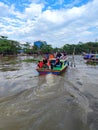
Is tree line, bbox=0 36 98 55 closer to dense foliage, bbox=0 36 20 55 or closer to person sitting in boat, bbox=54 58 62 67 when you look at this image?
dense foliage, bbox=0 36 20 55

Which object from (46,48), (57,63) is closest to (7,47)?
(46,48)

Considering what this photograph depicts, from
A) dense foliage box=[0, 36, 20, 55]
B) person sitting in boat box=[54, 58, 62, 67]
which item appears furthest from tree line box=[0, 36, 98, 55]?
person sitting in boat box=[54, 58, 62, 67]

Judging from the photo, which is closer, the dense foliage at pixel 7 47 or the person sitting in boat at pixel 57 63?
the person sitting in boat at pixel 57 63

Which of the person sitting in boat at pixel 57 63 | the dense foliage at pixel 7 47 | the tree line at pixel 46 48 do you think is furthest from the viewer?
the tree line at pixel 46 48

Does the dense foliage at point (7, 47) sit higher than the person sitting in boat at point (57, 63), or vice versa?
the dense foliage at point (7, 47)

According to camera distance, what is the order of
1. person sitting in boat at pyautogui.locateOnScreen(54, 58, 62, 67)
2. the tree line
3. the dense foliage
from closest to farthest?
Answer: person sitting in boat at pyautogui.locateOnScreen(54, 58, 62, 67), the dense foliage, the tree line

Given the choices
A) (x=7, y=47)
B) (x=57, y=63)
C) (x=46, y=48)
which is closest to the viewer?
(x=57, y=63)

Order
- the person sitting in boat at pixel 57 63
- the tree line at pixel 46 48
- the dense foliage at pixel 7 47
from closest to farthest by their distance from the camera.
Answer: the person sitting in boat at pixel 57 63 → the dense foliage at pixel 7 47 → the tree line at pixel 46 48

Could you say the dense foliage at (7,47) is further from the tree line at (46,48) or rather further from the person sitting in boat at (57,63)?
the person sitting in boat at (57,63)

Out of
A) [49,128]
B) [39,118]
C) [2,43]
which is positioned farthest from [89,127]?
[2,43]

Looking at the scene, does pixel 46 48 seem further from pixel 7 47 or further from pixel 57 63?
pixel 57 63

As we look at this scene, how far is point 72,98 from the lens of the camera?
272 inches

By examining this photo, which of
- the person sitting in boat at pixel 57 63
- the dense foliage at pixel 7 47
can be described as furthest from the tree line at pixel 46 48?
the person sitting in boat at pixel 57 63

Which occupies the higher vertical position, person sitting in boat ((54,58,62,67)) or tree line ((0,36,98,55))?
tree line ((0,36,98,55))
